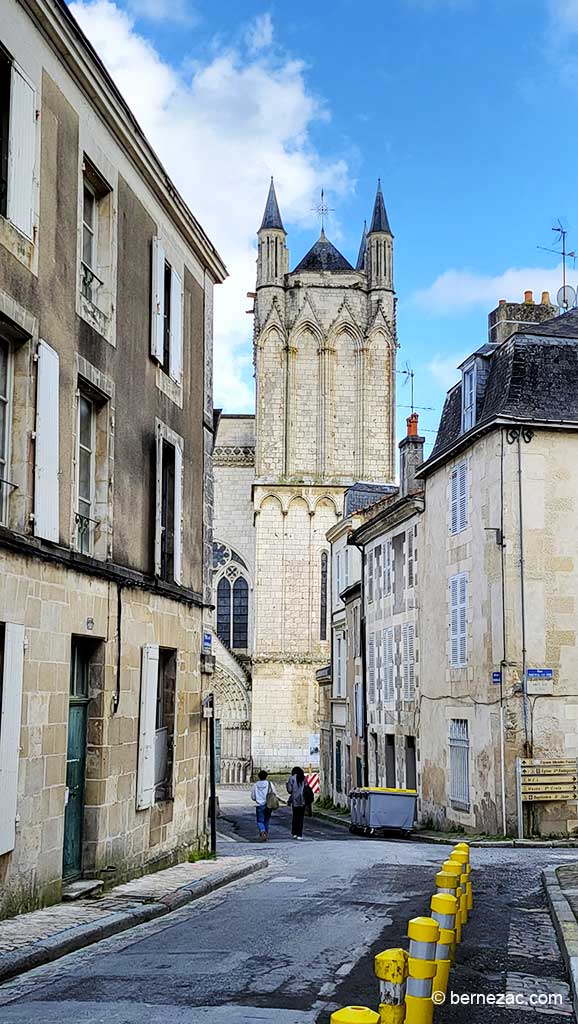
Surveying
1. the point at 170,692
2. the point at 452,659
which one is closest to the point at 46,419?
the point at 170,692

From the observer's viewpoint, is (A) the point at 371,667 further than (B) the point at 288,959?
Yes

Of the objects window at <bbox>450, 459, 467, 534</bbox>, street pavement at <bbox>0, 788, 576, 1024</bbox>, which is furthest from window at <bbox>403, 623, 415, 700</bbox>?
street pavement at <bbox>0, 788, 576, 1024</bbox>

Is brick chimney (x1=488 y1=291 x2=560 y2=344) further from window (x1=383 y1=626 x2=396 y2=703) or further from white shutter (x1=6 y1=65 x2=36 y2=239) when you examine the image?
white shutter (x1=6 y1=65 x2=36 y2=239)

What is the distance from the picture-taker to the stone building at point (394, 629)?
26281mm

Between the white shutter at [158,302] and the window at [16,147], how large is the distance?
149 inches

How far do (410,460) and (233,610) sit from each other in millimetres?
25965

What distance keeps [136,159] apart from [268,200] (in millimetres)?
43023

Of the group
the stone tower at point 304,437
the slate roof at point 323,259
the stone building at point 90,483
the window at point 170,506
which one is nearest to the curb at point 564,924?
the stone building at point 90,483

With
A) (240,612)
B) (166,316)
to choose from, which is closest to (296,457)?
(240,612)

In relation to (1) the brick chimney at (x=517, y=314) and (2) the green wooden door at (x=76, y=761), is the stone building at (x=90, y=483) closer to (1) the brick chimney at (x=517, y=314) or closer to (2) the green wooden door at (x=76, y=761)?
(2) the green wooden door at (x=76, y=761)

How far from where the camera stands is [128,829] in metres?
12.8

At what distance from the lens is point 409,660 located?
2655 centimetres

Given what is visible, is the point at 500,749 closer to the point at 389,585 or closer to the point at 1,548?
the point at 389,585

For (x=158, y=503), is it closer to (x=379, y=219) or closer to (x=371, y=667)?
(x=371, y=667)
